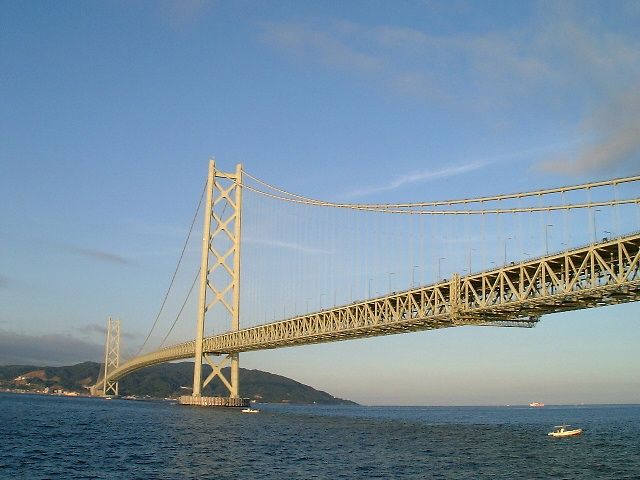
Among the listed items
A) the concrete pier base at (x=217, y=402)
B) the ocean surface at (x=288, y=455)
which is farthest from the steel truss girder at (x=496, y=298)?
the concrete pier base at (x=217, y=402)

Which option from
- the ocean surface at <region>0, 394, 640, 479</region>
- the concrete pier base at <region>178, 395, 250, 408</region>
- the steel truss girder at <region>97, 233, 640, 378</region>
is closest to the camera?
the ocean surface at <region>0, 394, 640, 479</region>

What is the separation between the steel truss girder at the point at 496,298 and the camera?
39.7 meters

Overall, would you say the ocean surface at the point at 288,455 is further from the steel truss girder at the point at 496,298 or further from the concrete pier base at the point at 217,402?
the concrete pier base at the point at 217,402

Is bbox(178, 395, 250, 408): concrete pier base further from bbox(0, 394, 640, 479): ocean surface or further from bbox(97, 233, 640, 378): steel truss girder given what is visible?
bbox(0, 394, 640, 479): ocean surface

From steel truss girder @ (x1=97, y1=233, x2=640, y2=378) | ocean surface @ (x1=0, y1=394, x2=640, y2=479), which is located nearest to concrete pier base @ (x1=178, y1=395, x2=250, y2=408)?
steel truss girder @ (x1=97, y1=233, x2=640, y2=378)

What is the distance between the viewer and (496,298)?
5022 centimetres

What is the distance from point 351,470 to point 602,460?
53.6ft

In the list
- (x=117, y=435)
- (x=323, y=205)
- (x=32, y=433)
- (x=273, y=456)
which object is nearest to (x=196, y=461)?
(x=273, y=456)

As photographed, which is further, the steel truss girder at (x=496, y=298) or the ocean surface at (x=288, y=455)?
the steel truss girder at (x=496, y=298)

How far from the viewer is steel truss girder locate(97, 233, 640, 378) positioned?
39656 millimetres

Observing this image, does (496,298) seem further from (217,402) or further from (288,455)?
(217,402)

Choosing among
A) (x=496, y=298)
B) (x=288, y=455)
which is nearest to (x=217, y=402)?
(x=496, y=298)

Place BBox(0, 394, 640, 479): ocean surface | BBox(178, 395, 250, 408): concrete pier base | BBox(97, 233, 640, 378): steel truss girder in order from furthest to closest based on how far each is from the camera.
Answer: BBox(178, 395, 250, 408): concrete pier base, BBox(97, 233, 640, 378): steel truss girder, BBox(0, 394, 640, 479): ocean surface

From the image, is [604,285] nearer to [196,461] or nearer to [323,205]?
[196,461]
